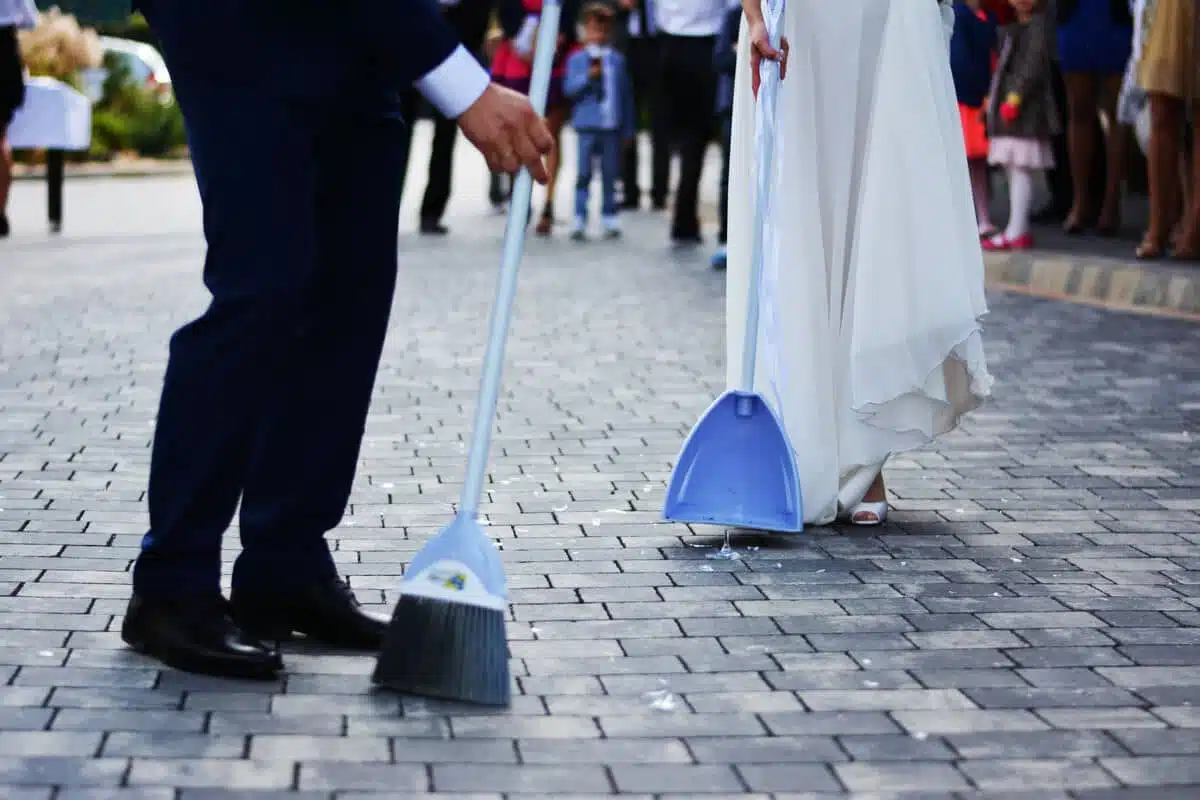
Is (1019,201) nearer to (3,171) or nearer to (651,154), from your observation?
(651,154)

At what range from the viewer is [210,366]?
12.5 ft

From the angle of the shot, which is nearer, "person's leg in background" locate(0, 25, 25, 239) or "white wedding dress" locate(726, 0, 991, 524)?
"white wedding dress" locate(726, 0, 991, 524)

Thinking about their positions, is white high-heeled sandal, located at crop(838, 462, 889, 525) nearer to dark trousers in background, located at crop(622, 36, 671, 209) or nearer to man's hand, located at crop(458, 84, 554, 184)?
man's hand, located at crop(458, 84, 554, 184)

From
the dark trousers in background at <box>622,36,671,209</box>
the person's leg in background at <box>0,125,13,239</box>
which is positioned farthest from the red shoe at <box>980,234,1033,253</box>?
the person's leg in background at <box>0,125,13,239</box>

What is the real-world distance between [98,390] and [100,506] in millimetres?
2152

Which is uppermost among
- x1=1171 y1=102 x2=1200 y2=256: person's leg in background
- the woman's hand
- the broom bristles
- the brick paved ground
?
the woman's hand

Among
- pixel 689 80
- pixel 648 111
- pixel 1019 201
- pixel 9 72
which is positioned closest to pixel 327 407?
pixel 1019 201

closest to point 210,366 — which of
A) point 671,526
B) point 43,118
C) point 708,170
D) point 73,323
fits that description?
point 671,526

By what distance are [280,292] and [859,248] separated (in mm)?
1898

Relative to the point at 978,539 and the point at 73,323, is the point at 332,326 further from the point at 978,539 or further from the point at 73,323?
the point at 73,323

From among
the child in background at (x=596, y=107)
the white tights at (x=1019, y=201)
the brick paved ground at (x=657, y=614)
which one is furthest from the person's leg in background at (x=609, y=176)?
the brick paved ground at (x=657, y=614)

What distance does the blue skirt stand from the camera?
1204cm

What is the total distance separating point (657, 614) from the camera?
442cm

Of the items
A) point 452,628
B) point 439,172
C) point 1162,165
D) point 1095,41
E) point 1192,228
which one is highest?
point 1095,41
